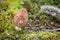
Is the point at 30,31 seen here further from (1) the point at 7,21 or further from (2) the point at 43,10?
(2) the point at 43,10

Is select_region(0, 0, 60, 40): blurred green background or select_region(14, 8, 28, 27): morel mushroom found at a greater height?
select_region(14, 8, 28, 27): morel mushroom

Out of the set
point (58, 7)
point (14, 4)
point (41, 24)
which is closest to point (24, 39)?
point (41, 24)

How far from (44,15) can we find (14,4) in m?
0.50

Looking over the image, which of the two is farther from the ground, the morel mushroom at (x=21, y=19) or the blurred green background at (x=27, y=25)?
the morel mushroom at (x=21, y=19)

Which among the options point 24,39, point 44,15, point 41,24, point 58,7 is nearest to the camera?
point 24,39

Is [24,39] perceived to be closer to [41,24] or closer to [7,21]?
[7,21]

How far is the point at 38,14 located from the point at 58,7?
0.52m

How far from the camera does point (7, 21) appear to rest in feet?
9.32

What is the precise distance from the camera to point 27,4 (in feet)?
11.1

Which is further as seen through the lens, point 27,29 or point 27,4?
point 27,4

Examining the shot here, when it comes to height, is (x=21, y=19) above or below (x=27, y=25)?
above

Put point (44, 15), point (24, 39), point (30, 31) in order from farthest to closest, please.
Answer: point (44, 15)
point (30, 31)
point (24, 39)

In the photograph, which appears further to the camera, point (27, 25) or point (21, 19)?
point (27, 25)

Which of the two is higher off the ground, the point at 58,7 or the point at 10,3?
the point at 10,3
